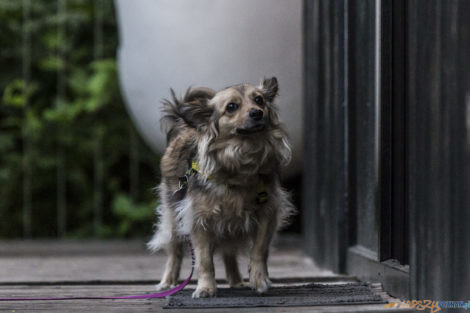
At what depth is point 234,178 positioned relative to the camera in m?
3.18

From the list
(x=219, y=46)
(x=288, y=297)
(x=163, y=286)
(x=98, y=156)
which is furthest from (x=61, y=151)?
(x=288, y=297)

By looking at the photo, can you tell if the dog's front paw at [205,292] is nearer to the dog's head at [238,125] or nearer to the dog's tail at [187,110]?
the dog's head at [238,125]

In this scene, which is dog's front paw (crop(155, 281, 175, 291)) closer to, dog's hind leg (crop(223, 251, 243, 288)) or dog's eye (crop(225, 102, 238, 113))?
dog's hind leg (crop(223, 251, 243, 288))

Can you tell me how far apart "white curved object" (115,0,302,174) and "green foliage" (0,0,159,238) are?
1.56 metres

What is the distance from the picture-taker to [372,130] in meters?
3.70

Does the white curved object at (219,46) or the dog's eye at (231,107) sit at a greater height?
the white curved object at (219,46)

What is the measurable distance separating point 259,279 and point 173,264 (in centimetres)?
76

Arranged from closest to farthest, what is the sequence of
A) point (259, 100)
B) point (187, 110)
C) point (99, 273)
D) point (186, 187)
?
point (259, 100), point (187, 110), point (186, 187), point (99, 273)

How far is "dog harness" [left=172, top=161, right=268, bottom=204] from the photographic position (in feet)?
10.6

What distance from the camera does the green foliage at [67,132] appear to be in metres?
7.45

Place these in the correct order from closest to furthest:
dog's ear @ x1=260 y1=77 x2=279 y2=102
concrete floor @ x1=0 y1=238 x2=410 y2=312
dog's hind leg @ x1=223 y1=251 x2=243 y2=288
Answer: concrete floor @ x1=0 y1=238 x2=410 y2=312
dog's ear @ x1=260 y1=77 x2=279 y2=102
dog's hind leg @ x1=223 y1=251 x2=243 y2=288

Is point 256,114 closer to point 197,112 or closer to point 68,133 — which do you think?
point 197,112

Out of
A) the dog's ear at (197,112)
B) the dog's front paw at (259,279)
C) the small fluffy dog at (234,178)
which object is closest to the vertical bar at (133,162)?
the small fluffy dog at (234,178)

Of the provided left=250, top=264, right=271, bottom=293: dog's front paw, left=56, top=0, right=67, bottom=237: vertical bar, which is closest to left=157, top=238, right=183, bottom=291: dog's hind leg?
left=250, top=264, right=271, bottom=293: dog's front paw
